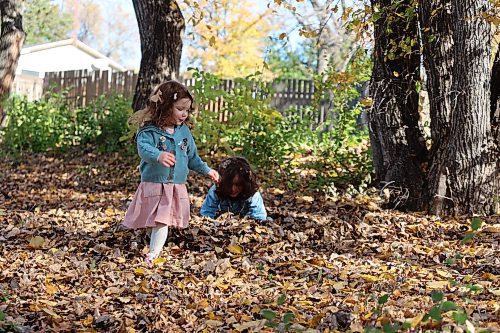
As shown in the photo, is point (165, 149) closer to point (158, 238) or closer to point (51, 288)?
point (158, 238)

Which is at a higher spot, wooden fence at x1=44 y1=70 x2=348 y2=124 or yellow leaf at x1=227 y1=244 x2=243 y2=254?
wooden fence at x1=44 y1=70 x2=348 y2=124

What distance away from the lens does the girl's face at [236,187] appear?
689cm

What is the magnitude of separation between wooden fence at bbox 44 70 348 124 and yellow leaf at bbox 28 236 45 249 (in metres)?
10.5

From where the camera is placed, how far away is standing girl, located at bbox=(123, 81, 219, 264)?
19.0 ft

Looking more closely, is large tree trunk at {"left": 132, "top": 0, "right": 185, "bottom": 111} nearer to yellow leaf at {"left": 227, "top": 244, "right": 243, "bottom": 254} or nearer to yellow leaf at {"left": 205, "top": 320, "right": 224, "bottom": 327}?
yellow leaf at {"left": 227, "top": 244, "right": 243, "bottom": 254}

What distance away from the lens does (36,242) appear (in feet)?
20.5

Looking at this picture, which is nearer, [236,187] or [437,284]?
[437,284]

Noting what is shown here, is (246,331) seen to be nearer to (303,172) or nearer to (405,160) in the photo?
(405,160)

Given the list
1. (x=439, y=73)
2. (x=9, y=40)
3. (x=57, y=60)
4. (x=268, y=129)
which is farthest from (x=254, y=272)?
(x=57, y=60)

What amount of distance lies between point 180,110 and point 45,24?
163 feet

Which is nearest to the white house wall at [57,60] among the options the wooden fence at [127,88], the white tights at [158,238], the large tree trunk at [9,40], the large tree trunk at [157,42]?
the wooden fence at [127,88]

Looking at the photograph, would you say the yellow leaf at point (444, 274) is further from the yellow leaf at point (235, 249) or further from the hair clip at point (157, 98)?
the hair clip at point (157, 98)

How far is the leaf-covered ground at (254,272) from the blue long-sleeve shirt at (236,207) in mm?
228

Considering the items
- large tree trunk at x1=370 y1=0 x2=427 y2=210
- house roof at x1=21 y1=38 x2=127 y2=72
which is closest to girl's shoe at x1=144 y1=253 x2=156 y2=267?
large tree trunk at x1=370 y1=0 x2=427 y2=210
